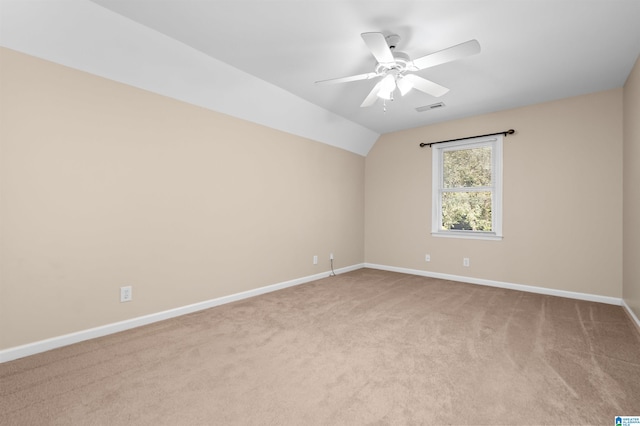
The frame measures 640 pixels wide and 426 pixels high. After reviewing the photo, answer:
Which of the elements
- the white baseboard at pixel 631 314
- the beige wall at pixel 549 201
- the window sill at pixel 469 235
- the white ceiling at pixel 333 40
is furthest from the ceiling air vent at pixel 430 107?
the white baseboard at pixel 631 314

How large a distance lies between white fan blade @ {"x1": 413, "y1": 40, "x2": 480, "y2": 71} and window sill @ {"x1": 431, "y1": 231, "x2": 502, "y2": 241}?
3.02m

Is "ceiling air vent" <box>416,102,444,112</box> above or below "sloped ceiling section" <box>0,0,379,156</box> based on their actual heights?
above

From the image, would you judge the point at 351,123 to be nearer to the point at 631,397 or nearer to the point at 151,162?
the point at 151,162

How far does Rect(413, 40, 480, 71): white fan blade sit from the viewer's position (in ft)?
6.45

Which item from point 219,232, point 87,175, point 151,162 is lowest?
point 219,232

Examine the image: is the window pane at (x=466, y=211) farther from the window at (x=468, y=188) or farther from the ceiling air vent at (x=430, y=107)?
the ceiling air vent at (x=430, y=107)

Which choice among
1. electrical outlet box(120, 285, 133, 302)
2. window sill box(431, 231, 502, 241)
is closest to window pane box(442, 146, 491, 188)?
window sill box(431, 231, 502, 241)

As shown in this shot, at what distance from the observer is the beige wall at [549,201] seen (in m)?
3.51

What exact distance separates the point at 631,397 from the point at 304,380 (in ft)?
6.17

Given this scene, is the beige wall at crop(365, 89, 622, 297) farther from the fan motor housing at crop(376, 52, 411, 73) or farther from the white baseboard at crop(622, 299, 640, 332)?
the fan motor housing at crop(376, 52, 411, 73)

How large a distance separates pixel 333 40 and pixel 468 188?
3225mm

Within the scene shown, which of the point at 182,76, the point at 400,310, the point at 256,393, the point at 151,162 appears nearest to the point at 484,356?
the point at 400,310

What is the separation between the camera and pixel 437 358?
2.15m

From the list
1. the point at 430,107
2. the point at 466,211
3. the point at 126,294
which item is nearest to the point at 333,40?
the point at 430,107
